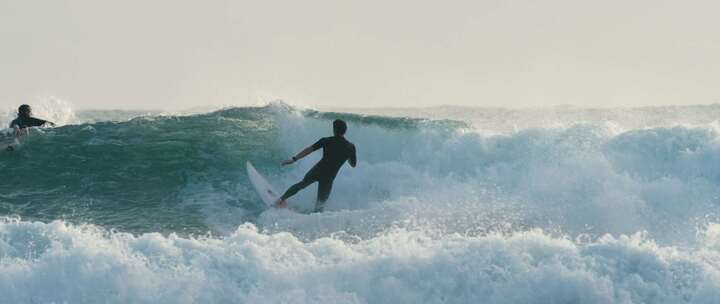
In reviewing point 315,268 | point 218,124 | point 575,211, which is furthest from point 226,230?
point 218,124

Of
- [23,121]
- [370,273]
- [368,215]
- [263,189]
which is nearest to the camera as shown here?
[370,273]

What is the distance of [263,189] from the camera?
468 inches

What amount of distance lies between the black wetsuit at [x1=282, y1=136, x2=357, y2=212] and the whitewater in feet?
1.32

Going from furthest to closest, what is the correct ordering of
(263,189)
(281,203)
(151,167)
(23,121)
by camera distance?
(23,121) → (151,167) → (263,189) → (281,203)

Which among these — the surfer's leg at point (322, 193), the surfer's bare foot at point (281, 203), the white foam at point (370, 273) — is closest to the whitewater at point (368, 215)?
the white foam at point (370, 273)

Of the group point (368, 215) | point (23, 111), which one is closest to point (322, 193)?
point (368, 215)

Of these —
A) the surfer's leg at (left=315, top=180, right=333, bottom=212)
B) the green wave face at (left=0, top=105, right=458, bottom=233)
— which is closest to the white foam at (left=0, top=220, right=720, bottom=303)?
the green wave face at (left=0, top=105, right=458, bottom=233)

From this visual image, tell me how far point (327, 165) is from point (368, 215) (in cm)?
99

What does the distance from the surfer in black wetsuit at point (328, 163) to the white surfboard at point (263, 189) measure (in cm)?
59

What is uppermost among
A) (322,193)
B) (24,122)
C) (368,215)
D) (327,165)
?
(24,122)

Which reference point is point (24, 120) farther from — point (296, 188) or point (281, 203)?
point (296, 188)

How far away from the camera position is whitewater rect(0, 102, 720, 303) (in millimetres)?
6527

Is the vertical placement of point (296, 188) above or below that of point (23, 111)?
below

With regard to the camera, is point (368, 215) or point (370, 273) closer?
point (370, 273)
